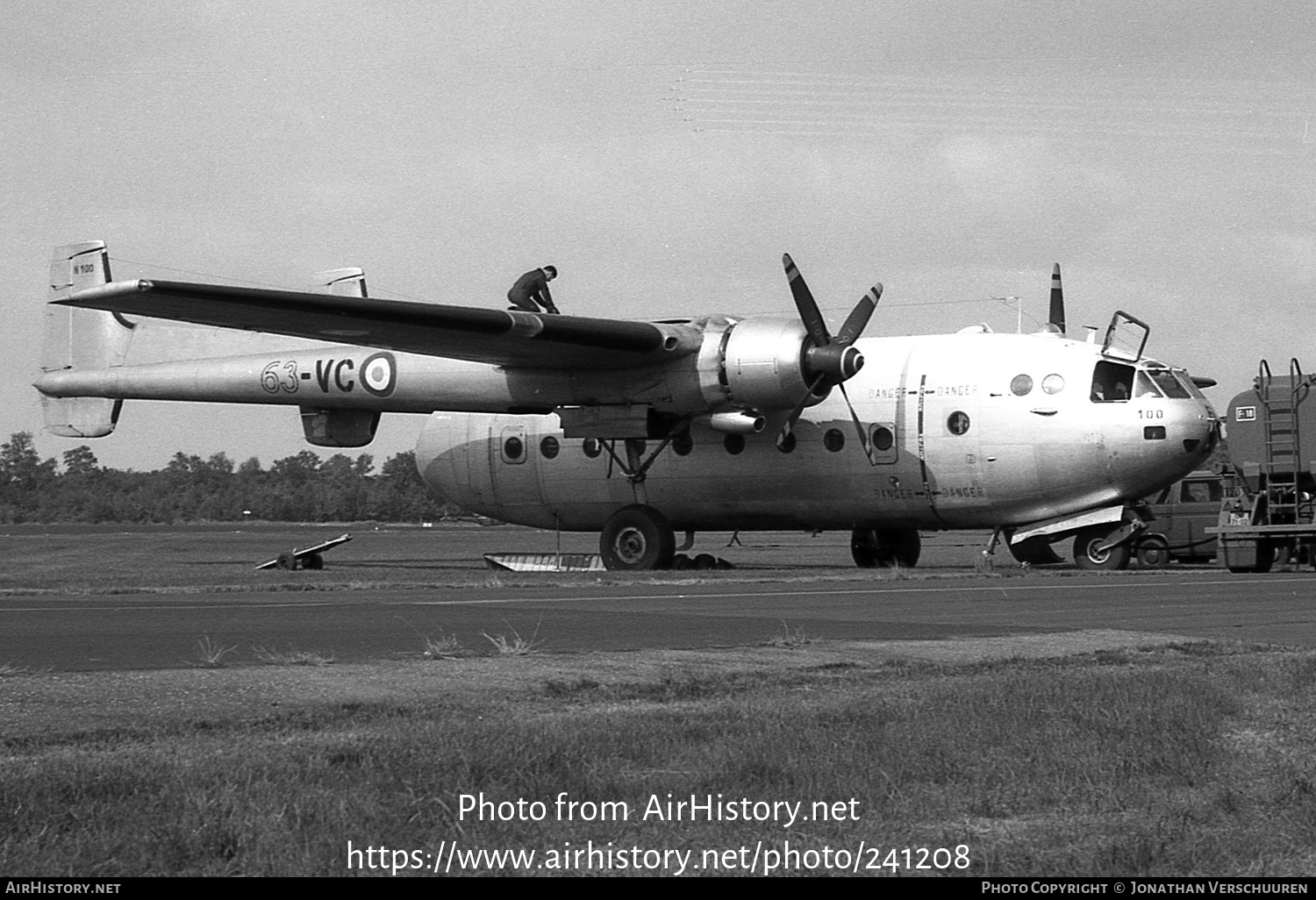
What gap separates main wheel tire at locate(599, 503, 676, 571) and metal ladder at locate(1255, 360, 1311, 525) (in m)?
10.9

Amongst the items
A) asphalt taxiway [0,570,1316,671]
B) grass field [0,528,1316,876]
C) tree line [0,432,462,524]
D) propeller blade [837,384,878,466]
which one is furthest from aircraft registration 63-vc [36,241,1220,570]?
tree line [0,432,462,524]

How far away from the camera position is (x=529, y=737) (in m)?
7.43

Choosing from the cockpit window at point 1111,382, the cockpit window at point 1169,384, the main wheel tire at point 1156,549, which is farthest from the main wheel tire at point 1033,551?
the main wheel tire at point 1156,549

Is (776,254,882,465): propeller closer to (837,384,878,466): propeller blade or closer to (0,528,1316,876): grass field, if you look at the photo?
(837,384,878,466): propeller blade

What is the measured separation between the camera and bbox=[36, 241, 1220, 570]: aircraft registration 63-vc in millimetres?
25641

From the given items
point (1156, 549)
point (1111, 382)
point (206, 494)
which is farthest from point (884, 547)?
point (206, 494)

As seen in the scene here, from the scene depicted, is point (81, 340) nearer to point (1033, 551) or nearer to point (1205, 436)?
point (1033, 551)

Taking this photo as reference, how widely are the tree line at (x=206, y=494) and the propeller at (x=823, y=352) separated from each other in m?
85.9

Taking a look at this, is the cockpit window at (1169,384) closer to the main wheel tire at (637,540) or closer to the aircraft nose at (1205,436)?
the aircraft nose at (1205,436)

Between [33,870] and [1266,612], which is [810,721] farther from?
[1266,612]

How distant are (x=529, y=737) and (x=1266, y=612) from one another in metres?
11.1

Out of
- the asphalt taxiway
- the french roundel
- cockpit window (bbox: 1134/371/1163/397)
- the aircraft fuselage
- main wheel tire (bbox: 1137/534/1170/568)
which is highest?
the french roundel
